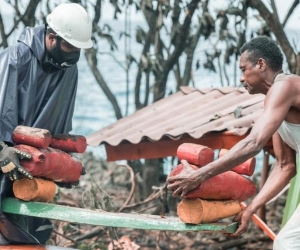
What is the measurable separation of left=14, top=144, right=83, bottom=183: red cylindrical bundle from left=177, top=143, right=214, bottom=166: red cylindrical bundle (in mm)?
1131

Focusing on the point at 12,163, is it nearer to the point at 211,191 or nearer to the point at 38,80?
the point at 38,80

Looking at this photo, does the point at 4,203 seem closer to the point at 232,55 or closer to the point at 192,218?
the point at 192,218

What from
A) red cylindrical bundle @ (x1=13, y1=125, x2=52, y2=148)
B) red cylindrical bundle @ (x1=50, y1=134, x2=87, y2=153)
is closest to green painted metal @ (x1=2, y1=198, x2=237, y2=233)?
red cylindrical bundle @ (x1=13, y1=125, x2=52, y2=148)

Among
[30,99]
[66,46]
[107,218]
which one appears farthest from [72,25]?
[107,218]

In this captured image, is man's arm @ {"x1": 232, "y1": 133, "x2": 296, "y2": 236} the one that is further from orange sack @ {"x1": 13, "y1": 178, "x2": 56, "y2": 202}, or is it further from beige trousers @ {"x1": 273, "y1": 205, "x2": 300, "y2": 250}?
orange sack @ {"x1": 13, "y1": 178, "x2": 56, "y2": 202}

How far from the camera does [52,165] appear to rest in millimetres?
7582

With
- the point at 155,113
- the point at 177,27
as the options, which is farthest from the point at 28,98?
the point at 177,27

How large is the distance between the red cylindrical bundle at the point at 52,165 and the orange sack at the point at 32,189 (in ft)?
0.18

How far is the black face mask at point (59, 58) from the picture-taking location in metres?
8.03

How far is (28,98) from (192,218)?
1922 millimetres

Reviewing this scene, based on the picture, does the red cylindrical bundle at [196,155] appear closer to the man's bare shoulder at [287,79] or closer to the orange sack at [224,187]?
the orange sack at [224,187]

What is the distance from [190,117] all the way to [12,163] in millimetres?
3677

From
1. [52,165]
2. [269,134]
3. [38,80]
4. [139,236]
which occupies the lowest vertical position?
[139,236]

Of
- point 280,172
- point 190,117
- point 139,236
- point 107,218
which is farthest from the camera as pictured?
point 139,236
